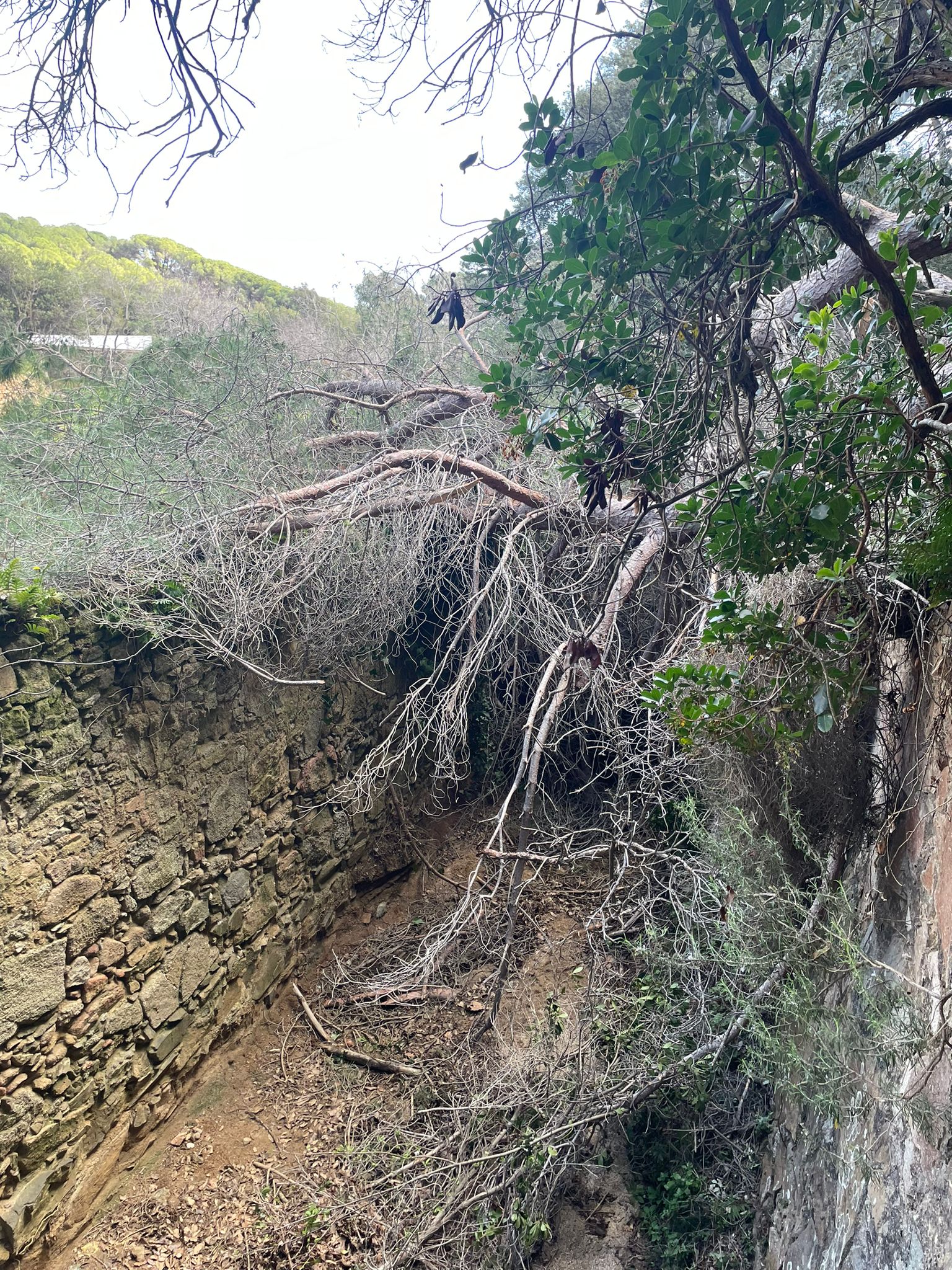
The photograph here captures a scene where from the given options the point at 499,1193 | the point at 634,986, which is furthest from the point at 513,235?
the point at 499,1193

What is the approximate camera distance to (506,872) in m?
4.95

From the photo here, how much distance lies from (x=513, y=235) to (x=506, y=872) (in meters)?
4.10

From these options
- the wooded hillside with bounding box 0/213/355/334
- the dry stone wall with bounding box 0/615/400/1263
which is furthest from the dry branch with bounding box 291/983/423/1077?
the wooded hillside with bounding box 0/213/355/334

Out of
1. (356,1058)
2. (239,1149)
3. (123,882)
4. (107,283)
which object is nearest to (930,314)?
(123,882)

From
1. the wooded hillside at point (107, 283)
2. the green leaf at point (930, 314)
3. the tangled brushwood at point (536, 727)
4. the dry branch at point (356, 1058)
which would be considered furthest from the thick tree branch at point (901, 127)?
the wooded hillside at point (107, 283)

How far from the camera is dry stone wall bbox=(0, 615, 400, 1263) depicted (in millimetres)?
2795

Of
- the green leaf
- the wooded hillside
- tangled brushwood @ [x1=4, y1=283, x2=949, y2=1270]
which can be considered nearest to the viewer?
the green leaf

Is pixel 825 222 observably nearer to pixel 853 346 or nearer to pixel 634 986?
pixel 853 346

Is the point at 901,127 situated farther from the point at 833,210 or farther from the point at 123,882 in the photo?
the point at 123,882

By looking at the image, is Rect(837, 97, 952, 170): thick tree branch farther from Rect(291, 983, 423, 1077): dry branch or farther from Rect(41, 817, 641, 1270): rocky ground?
Rect(291, 983, 423, 1077): dry branch

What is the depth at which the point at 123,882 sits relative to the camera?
3.28 m

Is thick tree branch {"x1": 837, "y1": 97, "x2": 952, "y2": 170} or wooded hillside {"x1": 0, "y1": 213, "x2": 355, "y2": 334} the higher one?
wooded hillside {"x1": 0, "y1": 213, "x2": 355, "y2": 334}

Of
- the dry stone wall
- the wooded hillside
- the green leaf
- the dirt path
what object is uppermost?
the wooded hillside

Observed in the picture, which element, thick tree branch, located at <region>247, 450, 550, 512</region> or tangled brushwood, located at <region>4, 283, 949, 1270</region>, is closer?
tangled brushwood, located at <region>4, 283, 949, 1270</region>
